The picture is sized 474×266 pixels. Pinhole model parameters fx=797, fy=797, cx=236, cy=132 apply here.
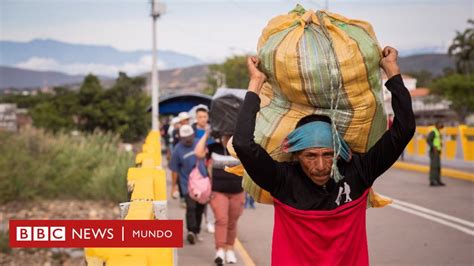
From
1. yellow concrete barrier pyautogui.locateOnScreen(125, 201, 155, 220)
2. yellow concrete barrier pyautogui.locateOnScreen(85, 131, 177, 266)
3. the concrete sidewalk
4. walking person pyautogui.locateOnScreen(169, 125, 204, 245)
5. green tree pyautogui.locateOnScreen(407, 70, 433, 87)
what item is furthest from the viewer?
green tree pyautogui.locateOnScreen(407, 70, 433, 87)

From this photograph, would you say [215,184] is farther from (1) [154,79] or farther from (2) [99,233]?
(1) [154,79]

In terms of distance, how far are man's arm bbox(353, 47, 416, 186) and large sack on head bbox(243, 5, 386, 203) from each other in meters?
0.11

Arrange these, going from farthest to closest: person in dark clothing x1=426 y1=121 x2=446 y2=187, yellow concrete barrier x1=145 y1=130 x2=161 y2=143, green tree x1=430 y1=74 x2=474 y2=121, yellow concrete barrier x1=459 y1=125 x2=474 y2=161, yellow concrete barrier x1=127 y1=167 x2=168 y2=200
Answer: green tree x1=430 y1=74 x2=474 y2=121
yellow concrete barrier x1=459 y1=125 x2=474 y2=161
person in dark clothing x1=426 y1=121 x2=446 y2=187
yellow concrete barrier x1=145 y1=130 x2=161 y2=143
yellow concrete barrier x1=127 y1=167 x2=168 y2=200

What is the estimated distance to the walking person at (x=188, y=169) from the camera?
1076 centimetres

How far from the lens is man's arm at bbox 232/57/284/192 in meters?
4.18

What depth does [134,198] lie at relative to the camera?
542 centimetres

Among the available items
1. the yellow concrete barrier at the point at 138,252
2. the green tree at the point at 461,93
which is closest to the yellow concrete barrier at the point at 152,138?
the yellow concrete barrier at the point at 138,252

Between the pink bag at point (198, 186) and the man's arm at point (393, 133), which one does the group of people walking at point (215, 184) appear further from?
the man's arm at point (393, 133)

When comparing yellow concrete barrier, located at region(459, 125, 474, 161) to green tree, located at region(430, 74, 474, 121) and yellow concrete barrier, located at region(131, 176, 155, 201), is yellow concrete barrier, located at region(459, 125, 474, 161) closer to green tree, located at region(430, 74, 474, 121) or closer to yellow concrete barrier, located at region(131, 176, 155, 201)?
yellow concrete barrier, located at region(131, 176, 155, 201)

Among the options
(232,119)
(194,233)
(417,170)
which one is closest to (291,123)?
(232,119)

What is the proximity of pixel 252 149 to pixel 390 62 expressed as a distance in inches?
36.0

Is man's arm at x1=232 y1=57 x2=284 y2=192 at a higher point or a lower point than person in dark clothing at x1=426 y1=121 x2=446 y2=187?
higher

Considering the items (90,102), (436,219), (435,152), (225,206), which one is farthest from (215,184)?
(90,102)

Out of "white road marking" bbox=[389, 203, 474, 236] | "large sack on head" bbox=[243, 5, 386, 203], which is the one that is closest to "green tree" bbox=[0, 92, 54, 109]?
"white road marking" bbox=[389, 203, 474, 236]
